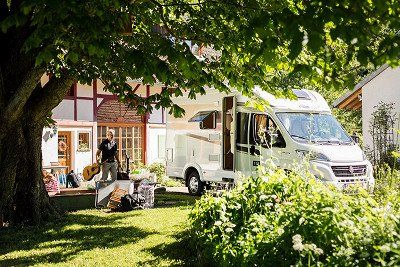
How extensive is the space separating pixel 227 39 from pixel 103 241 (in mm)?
4005

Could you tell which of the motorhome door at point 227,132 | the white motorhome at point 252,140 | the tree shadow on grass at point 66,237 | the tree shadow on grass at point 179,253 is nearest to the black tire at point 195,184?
the white motorhome at point 252,140

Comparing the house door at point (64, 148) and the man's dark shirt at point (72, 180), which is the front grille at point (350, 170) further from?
the house door at point (64, 148)

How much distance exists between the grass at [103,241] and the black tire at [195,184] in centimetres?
425

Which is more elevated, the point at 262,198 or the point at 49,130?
the point at 49,130

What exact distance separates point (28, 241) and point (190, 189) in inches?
324

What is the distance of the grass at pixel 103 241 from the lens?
274 inches

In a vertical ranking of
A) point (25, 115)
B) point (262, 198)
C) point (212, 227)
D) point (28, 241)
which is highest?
point (25, 115)

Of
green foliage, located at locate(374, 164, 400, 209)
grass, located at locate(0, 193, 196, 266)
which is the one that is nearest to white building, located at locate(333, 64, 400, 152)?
grass, located at locate(0, 193, 196, 266)

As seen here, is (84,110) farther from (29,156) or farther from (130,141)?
(29,156)

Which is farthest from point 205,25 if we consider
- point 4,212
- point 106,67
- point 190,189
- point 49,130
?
point 49,130

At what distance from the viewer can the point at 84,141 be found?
69.7 feet

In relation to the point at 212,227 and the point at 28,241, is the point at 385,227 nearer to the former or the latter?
the point at 212,227

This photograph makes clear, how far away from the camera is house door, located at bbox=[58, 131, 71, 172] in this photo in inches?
786

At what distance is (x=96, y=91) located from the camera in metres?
21.4
